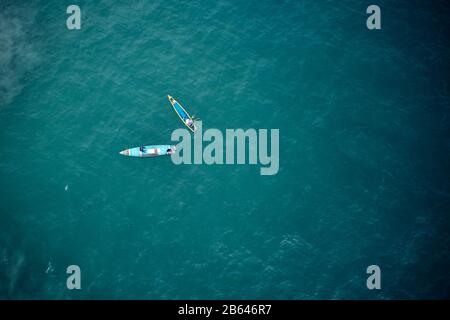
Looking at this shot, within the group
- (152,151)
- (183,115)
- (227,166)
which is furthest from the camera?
(183,115)

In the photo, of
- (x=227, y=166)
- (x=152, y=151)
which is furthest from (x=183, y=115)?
(x=227, y=166)

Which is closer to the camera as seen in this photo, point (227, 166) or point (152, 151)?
point (227, 166)

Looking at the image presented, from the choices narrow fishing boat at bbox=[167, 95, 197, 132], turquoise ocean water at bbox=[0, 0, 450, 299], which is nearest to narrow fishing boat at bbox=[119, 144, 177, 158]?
turquoise ocean water at bbox=[0, 0, 450, 299]

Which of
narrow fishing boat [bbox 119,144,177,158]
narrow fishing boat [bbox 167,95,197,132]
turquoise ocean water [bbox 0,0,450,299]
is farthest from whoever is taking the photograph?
narrow fishing boat [bbox 167,95,197,132]

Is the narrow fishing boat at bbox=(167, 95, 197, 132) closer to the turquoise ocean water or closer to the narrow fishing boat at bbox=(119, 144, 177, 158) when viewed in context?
the turquoise ocean water

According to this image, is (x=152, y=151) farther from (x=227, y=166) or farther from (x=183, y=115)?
→ (x=227, y=166)

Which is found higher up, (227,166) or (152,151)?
(152,151)

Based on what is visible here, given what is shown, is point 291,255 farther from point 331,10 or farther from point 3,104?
point 3,104
